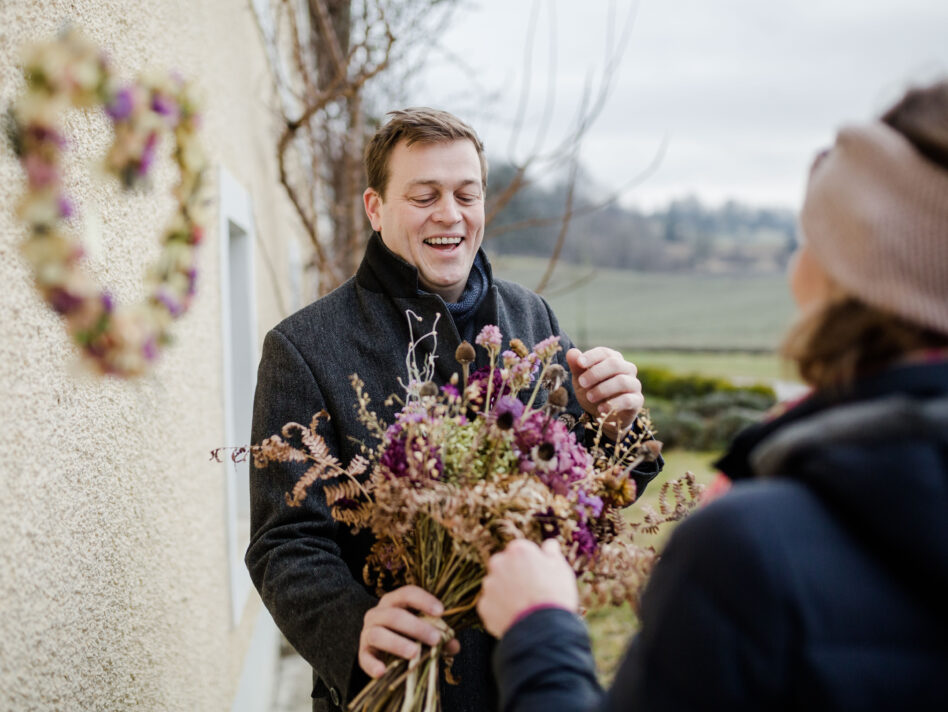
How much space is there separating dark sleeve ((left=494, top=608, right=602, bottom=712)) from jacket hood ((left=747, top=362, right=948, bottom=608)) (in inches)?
16.3

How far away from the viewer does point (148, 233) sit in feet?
7.02

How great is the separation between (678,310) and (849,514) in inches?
981

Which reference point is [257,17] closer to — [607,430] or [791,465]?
[607,430]

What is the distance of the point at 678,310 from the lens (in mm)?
24891

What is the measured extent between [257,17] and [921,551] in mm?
4973

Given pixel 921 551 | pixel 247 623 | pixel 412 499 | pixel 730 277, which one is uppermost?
pixel 921 551

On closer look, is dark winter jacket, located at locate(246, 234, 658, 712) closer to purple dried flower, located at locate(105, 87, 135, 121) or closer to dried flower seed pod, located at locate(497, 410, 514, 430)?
dried flower seed pod, located at locate(497, 410, 514, 430)

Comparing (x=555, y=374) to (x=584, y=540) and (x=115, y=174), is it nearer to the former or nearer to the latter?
(x=584, y=540)

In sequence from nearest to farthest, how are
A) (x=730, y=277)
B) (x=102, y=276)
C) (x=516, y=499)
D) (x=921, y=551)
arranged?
1. (x=921, y=551)
2. (x=516, y=499)
3. (x=102, y=276)
4. (x=730, y=277)

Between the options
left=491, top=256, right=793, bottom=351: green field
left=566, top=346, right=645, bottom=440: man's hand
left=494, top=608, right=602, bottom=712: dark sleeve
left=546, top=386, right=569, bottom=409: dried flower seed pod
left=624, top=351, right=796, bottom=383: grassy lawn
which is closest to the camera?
left=494, top=608, right=602, bottom=712: dark sleeve

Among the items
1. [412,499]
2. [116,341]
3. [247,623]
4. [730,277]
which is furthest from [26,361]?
[730,277]

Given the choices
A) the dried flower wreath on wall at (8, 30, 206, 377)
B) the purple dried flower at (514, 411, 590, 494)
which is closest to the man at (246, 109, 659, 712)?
the purple dried flower at (514, 411, 590, 494)

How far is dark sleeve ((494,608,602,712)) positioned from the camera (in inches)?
41.3

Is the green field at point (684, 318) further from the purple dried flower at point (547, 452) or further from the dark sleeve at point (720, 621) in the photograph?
the dark sleeve at point (720, 621)
